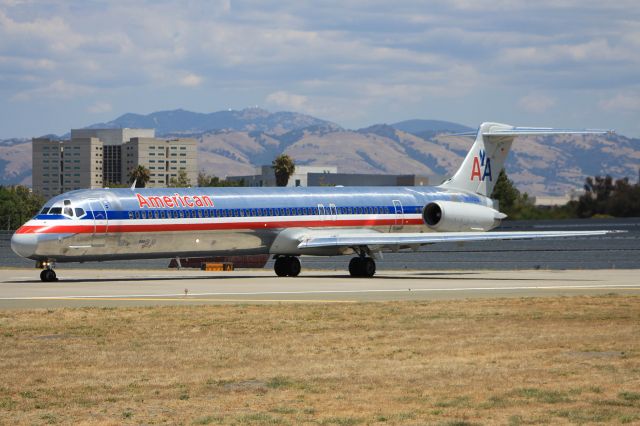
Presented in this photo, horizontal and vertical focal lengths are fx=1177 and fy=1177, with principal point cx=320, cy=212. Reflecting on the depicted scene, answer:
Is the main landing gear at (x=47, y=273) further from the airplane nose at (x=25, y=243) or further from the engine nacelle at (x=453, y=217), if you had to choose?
the engine nacelle at (x=453, y=217)

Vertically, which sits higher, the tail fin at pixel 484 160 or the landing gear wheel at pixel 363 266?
the tail fin at pixel 484 160

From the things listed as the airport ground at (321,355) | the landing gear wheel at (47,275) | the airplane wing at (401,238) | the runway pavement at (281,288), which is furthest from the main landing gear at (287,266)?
the airport ground at (321,355)

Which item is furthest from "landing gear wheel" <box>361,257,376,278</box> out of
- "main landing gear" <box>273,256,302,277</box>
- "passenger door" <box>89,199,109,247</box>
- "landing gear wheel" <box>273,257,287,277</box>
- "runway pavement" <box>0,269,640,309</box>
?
"passenger door" <box>89,199,109,247</box>

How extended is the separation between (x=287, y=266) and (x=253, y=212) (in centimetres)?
384

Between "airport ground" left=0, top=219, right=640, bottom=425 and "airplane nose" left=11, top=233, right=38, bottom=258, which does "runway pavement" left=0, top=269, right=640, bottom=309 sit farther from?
"airplane nose" left=11, top=233, right=38, bottom=258

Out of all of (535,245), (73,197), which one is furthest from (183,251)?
(535,245)

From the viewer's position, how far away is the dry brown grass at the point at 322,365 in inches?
606

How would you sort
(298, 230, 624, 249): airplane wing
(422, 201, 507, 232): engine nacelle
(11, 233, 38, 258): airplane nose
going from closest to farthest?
1. (11, 233, 38, 258): airplane nose
2. (298, 230, 624, 249): airplane wing
3. (422, 201, 507, 232): engine nacelle

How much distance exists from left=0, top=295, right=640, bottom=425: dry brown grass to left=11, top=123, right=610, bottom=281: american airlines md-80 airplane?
12.7 meters

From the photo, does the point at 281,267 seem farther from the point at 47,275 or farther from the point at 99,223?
the point at 47,275

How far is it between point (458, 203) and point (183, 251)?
507 inches

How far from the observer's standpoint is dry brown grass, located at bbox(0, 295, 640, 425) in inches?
606

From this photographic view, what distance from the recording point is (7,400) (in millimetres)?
16312

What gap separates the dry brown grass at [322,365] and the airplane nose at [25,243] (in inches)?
473
